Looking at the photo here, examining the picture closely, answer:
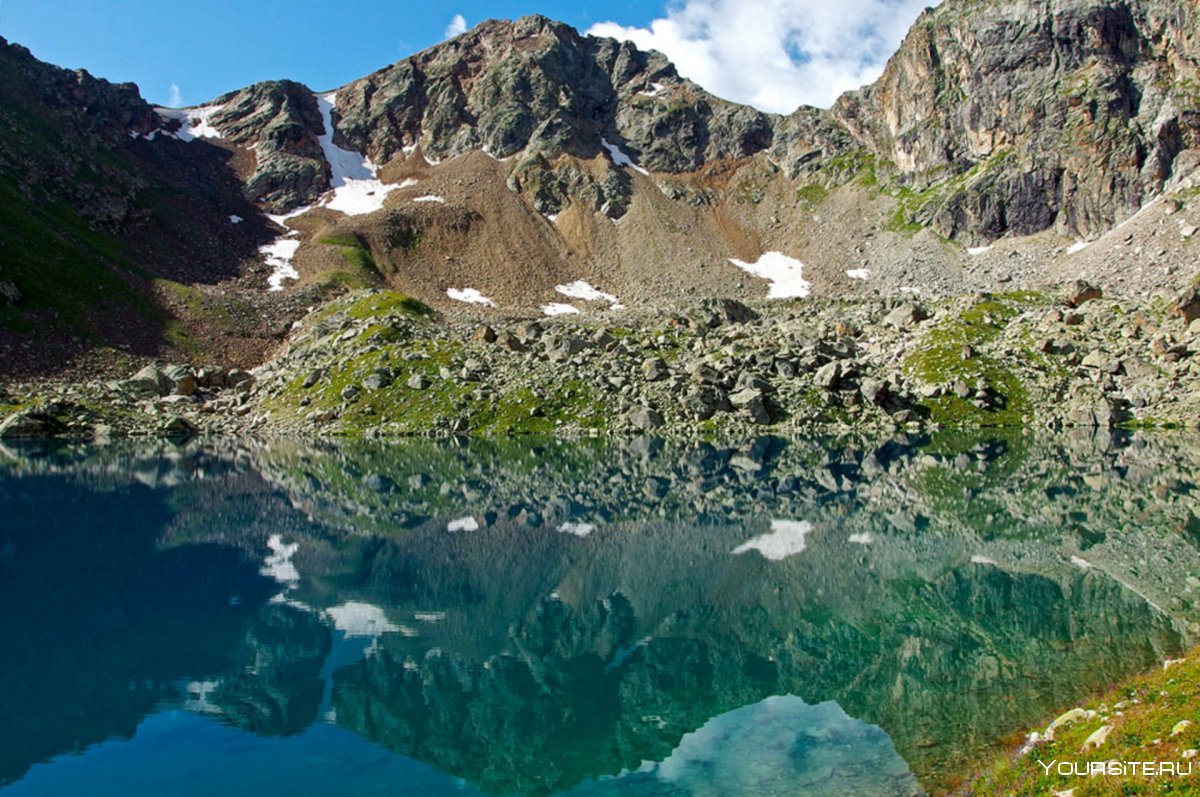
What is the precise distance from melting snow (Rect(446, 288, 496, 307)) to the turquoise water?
92.1 metres

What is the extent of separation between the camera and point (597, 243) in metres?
155

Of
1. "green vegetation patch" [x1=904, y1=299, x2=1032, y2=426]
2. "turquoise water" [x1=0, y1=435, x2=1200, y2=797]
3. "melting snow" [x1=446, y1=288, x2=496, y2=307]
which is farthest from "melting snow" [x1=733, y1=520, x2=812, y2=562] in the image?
"melting snow" [x1=446, y1=288, x2=496, y2=307]

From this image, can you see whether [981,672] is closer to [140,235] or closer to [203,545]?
[203,545]

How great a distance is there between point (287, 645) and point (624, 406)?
58.8 metres

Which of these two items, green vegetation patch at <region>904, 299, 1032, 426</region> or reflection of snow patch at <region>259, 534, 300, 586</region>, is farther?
green vegetation patch at <region>904, 299, 1032, 426</region>

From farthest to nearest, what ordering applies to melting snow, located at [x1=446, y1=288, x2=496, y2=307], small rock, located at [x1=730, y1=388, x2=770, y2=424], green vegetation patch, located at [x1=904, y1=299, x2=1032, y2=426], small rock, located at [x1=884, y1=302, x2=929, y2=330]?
melting snow, located at [x1=446, y1=288, x2=496, y2=307], small rock, located at [x1=884, y1=302, x2=929, y2=330], small rock, located at [x1=730, y1=388, x2=770, y2=424], green vegetation patch, located at [x1=904, y1=299, x2=1032, y2=426]

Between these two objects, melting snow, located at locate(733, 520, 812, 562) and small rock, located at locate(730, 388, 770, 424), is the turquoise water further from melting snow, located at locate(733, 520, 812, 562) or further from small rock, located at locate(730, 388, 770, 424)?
small rock, located at locate(730, 388, 770, 424)

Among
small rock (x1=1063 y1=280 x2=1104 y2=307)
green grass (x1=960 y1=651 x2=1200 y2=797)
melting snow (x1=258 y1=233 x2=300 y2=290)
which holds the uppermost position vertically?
melting snow (x1=258 y1=233 x2=300 y2=290)

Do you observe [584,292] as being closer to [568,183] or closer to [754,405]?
[568,183]

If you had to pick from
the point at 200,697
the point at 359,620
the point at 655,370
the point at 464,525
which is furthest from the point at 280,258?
the point at 200,697

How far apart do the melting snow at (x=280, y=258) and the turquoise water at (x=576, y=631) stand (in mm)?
91005

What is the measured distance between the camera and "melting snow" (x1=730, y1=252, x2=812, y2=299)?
137000 millimetres

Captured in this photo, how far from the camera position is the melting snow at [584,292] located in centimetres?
13812

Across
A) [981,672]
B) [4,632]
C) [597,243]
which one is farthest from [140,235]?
[981,672]
